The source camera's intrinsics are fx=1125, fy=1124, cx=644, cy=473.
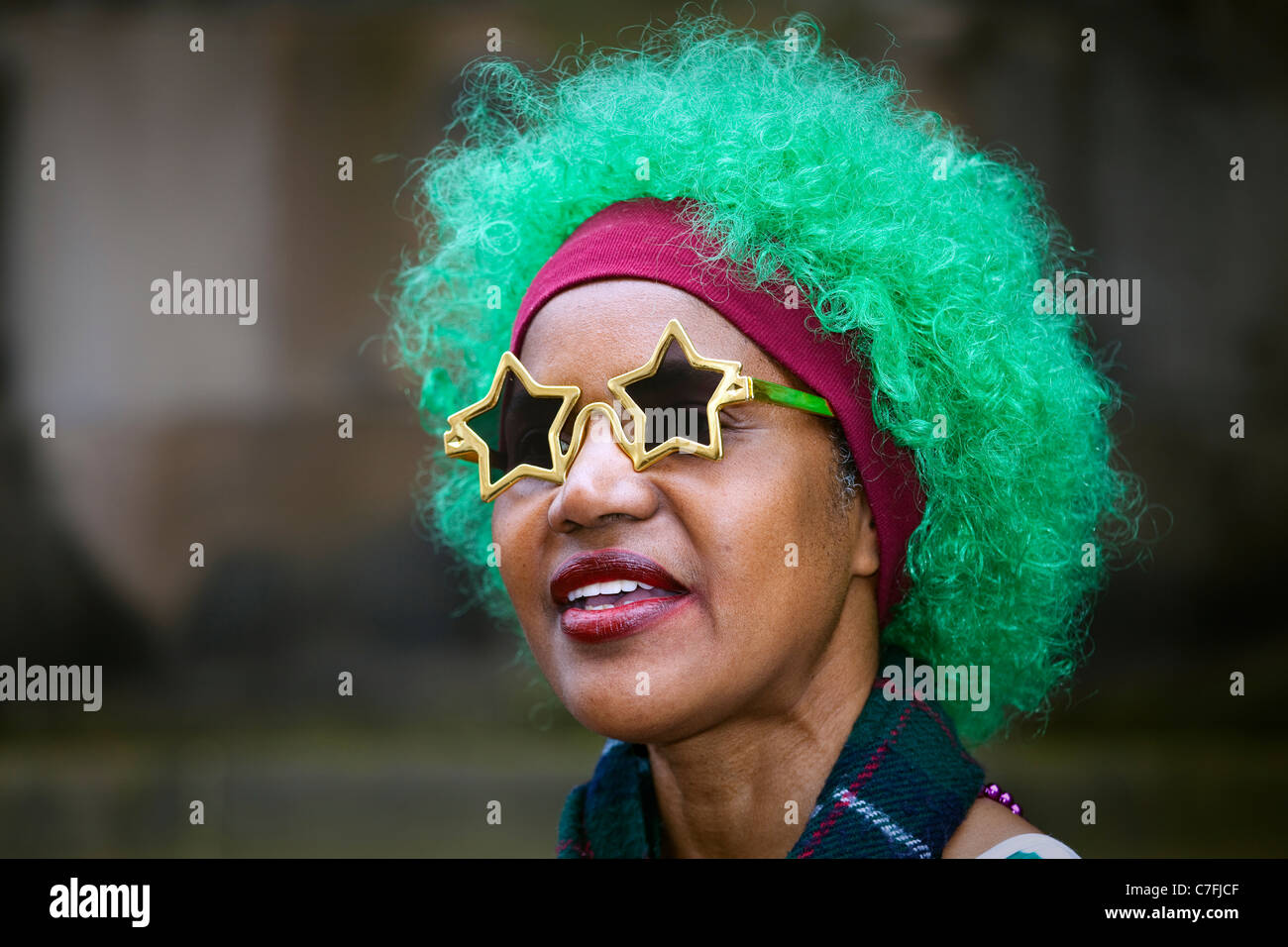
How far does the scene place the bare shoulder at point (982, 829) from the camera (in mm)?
2125

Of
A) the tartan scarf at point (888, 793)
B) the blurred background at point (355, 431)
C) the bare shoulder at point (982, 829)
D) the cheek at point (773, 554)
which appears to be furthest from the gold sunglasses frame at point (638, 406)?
the blurred background at point (355, 431)

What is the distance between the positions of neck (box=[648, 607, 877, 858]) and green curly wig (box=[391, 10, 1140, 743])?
284 millimetres

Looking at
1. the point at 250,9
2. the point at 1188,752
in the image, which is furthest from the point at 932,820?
the point at 250,9

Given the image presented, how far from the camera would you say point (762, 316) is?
2.19 metres

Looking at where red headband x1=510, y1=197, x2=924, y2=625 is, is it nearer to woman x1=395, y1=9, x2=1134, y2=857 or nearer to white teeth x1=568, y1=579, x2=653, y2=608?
woman x1=395, y1=9, x2=1134, y2=857

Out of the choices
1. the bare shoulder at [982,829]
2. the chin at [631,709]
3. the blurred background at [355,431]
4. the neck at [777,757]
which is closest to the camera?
the chin at [631,709]

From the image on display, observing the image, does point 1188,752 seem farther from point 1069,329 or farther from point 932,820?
point 932,820

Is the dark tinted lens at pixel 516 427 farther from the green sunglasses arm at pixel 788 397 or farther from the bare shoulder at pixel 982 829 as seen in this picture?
the bare shoulder at pixel 982 829

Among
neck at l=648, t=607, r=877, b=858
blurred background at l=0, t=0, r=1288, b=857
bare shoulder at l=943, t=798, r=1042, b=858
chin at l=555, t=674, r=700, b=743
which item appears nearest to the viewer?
chin at l=555, t=674, r=700, b=743

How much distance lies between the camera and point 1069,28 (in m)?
6.38

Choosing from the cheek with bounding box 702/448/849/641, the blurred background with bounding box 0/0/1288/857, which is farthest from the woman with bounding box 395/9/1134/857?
the blurred background with bounding box 0/0/1288/857

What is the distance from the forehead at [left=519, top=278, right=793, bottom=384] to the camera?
2.13 m

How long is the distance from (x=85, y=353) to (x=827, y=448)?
237 inches

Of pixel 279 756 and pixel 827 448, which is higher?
pixel 827 448
